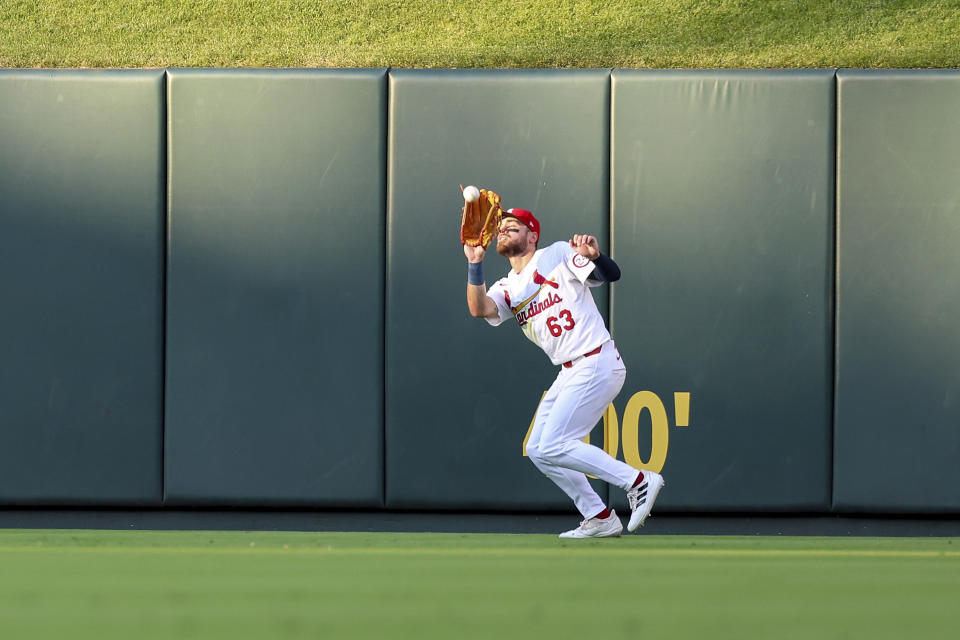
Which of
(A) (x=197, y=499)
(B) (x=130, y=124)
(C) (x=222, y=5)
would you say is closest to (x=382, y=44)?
(C) (x=222, y=5)

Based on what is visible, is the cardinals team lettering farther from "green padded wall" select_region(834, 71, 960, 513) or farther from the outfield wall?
"green padded wall" select_region(834, 71, 960, 513)

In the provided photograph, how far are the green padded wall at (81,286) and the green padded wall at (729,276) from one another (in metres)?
2.68

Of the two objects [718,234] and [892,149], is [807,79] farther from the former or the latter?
[718,234]

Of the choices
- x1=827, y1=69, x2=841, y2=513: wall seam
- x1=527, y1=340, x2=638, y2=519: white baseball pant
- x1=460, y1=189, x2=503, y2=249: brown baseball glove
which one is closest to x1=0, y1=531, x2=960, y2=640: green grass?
x1=527, y1=340, x2=638, y2=519: white baseball pant

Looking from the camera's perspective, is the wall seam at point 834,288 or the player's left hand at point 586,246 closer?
the player's left hand at point 586,246

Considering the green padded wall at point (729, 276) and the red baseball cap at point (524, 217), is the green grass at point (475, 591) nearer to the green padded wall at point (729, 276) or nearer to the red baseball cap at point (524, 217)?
the red baseball cap at point (524, 217)

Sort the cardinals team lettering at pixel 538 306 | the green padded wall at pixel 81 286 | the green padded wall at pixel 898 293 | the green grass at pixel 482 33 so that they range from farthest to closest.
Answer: the green grass at pixel 482 33 → the green padded wall at pixel 81 286 → the green padded wall at pixel 898 293 → the cardinals team lettering at pixel 538 306

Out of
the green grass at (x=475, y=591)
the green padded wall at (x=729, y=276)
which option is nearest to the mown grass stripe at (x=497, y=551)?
the green grass at (x=475, y=591)

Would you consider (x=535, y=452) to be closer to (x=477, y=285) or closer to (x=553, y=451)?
(x=553, y=451)

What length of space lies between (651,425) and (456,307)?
129cm

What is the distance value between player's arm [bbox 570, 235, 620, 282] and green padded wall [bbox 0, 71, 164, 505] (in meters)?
2.72

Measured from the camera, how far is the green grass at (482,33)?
632 centimetres

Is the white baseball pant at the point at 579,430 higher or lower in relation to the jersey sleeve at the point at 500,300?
lower

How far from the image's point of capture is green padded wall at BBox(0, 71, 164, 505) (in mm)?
5930
